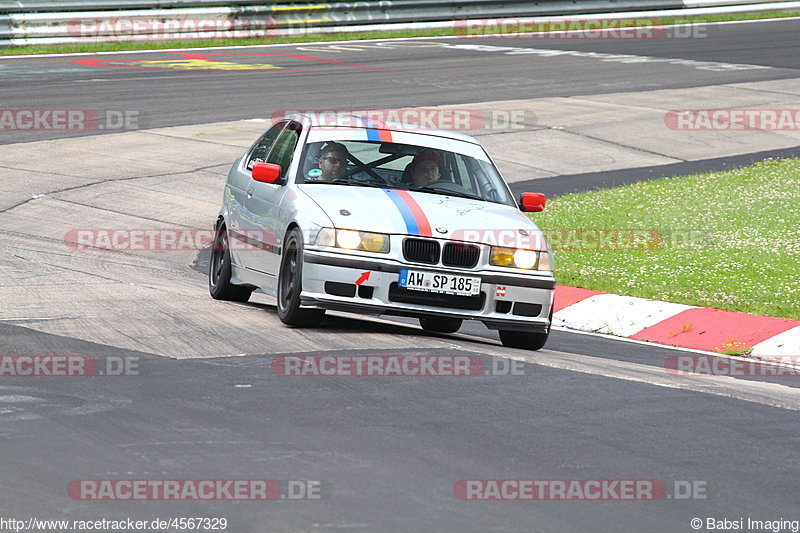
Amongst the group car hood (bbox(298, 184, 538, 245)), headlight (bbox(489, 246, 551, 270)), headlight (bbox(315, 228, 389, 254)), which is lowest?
headlight (bbox(489, 246, 551, 270))

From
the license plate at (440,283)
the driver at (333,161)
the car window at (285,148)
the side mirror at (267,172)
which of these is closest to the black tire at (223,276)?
the car window at (285,148)

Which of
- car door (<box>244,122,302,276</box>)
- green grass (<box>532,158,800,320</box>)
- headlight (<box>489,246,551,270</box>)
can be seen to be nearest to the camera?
headlight (<box>489,246,551,270</box>)

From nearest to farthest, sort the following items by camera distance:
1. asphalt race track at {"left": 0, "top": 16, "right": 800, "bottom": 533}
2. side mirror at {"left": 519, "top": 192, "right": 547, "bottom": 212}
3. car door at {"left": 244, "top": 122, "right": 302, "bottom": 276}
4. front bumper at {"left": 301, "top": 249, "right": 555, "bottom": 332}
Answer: asphalt race track at {"left": 0, "top": 16, "right": 800, "bottom": 533}, front bumper at {"left": 301, "top": 249, "right": 555, "bottom": 332}, car door at {"left": 244, "top": 122, "right": 302, "bottom": 276}, side mirror at {"left": 519, "top": 192, "right": 547, "bottom": 212}

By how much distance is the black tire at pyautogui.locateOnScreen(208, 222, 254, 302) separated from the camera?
11.1m

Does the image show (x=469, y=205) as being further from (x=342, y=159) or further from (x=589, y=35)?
(x=589, y=35)

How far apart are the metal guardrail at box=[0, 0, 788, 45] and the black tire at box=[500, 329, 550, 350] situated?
2119 cm

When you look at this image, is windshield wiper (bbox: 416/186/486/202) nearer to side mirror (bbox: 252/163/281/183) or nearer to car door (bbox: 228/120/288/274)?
side mirror (bbox: 252/163/281/183)

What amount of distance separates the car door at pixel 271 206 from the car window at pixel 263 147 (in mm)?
145

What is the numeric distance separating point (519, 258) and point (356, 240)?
3.81 ft

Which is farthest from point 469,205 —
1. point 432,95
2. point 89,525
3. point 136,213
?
point 432,95

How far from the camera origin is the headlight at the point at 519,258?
9367 millimetres

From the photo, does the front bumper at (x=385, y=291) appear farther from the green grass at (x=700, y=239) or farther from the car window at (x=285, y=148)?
the green grass at (x=700, y=239)

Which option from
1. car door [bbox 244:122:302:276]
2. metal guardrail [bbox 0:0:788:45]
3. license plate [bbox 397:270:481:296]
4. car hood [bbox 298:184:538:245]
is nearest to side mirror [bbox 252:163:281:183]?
car door [bbox 244:122:302:276]

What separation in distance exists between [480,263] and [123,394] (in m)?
3.08
